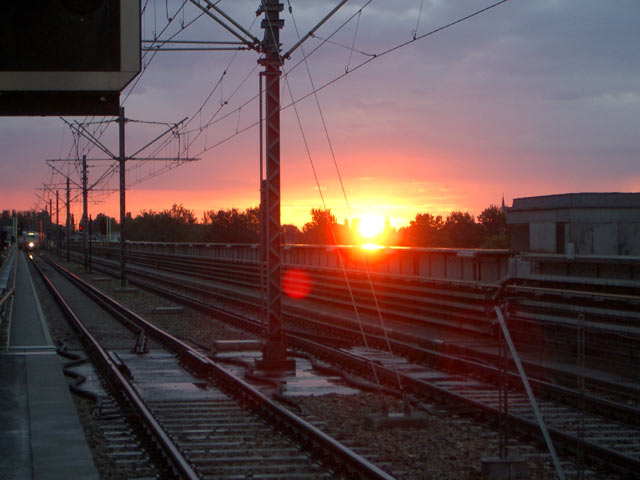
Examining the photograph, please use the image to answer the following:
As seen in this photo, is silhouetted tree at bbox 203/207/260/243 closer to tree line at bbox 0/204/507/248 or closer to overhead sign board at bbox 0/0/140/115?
tree line at bbox 0/204/507/248

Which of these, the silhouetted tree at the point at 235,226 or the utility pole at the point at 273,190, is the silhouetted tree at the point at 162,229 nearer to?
the silhouetted tree at the point at 235,226

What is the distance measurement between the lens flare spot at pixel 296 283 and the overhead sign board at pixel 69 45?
27099 mm

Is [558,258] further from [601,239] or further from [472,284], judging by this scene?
[601,239]

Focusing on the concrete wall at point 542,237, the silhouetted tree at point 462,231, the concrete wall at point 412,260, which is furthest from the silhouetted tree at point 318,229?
the concrete wall at point 542,237

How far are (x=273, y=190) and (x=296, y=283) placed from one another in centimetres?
2137

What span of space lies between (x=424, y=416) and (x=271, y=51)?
26.1 feet

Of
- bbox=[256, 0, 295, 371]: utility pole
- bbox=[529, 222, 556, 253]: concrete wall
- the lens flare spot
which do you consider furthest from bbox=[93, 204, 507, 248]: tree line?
bbox=[256, 0, 295, 371]: utility pole

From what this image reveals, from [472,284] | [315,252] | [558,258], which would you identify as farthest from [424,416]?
[315,252]

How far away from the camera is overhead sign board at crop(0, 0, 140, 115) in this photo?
7.41 metres

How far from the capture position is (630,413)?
1046cm

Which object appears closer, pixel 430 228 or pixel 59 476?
pixel 59 476

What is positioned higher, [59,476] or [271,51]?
[271,51]

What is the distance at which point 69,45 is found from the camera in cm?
747

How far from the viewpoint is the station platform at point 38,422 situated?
812cm
